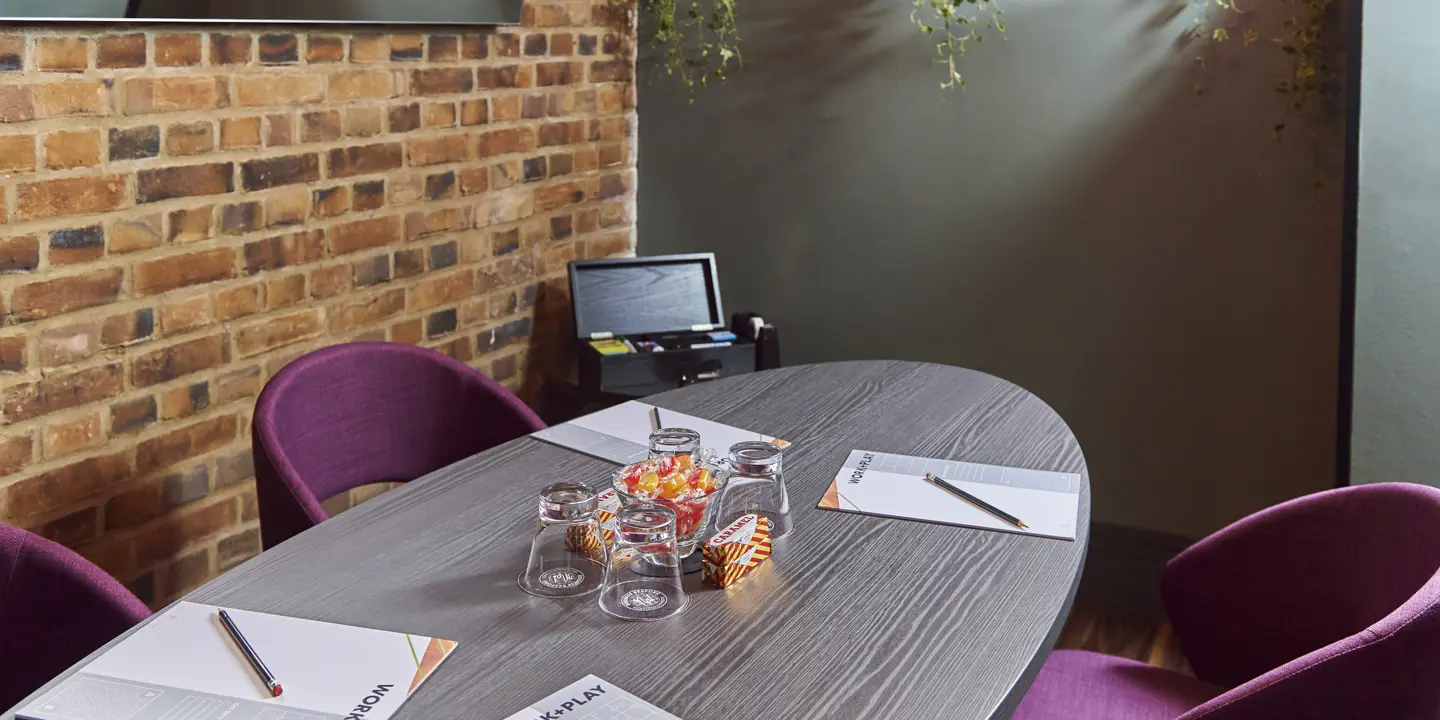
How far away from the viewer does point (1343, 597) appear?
157 cm

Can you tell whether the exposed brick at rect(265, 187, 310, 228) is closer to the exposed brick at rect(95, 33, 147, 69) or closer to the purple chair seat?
the exposed brick at rect(95, 33, 147, 69)

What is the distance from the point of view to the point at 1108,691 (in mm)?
1731

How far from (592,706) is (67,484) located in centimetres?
Result: 139

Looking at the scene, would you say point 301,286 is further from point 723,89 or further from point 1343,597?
point 1343,597

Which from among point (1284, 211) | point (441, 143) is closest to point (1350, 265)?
point (1284, 211)

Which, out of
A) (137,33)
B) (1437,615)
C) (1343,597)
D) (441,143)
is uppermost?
(137,33)

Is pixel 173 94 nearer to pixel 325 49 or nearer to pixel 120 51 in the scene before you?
pixel 120 51

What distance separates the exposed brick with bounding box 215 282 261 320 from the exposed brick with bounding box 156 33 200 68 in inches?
16.7

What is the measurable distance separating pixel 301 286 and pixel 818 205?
1395 millimetres

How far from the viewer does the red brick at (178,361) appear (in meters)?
2.21

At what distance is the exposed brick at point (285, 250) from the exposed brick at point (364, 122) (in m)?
0.23

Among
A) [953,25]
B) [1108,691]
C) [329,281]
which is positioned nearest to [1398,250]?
[1108,691]

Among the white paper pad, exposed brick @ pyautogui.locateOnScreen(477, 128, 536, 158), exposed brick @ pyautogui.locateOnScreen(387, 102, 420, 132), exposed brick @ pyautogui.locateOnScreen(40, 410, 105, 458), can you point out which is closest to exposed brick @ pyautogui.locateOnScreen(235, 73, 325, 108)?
exposed brick @ pyautogui.locateOnScreen(387, 102, 420, 132)

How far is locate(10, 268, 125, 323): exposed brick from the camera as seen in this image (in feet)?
6.52
